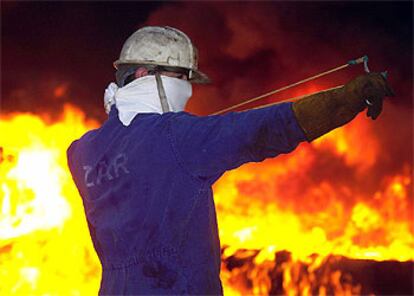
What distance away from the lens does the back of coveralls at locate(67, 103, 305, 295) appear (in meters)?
2.32

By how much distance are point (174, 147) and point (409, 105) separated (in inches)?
378

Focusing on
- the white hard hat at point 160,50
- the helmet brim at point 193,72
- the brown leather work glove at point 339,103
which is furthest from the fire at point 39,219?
the brown leather work glove at point 339,103

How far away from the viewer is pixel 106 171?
2641 millimetres

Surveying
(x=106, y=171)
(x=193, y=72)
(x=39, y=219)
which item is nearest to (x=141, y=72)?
(x=193, y=72)

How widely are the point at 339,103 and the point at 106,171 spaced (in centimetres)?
105

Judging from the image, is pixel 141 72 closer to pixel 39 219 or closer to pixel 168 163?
pixel 168 163

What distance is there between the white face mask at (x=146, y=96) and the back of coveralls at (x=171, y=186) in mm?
81

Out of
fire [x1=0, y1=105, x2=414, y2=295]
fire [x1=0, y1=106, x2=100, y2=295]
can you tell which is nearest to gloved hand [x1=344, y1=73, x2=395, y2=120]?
fire [x1=0, y1=105, x2=414, y2=295]

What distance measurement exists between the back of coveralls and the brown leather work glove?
1.9 inches

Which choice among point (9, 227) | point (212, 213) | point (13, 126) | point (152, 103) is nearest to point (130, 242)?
point (212, 213)

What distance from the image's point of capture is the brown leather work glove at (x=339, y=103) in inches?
88.4

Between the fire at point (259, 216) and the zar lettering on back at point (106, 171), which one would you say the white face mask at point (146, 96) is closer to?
the zar lettering on back at point (106, 171)

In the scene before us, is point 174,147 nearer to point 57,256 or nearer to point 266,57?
point 57,256

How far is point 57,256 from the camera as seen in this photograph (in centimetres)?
844
